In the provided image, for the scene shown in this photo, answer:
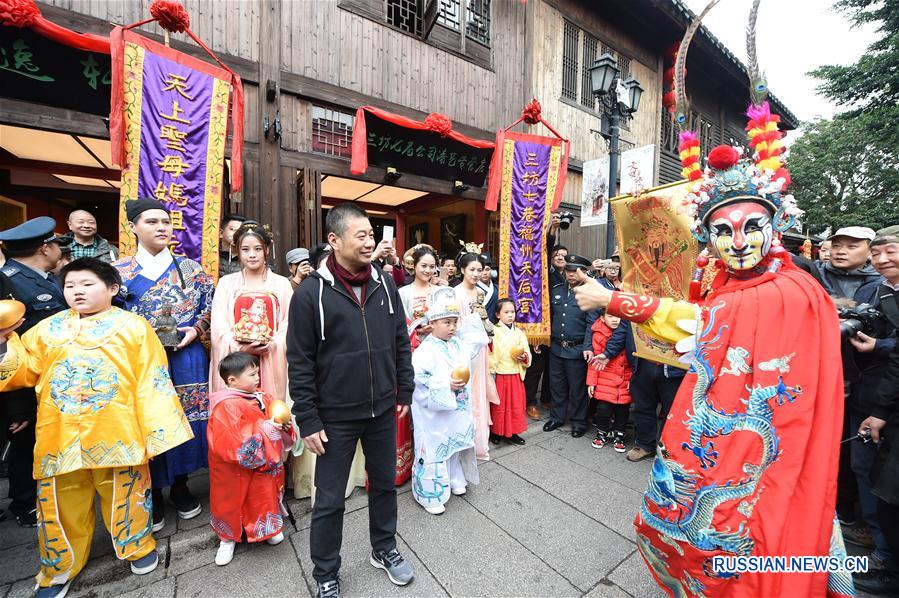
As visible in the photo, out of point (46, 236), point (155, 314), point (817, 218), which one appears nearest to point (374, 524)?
point (155, 314)

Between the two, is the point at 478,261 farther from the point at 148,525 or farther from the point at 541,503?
the point at 148,525

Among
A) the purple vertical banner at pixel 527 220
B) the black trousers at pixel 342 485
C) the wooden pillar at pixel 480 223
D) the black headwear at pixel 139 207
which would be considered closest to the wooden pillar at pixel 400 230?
the wooden pillar at pixel 480 223

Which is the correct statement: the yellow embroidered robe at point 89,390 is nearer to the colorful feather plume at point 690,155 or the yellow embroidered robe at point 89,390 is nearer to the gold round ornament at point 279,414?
the gold round ornament at point 279,414

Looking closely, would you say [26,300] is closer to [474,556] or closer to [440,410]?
[440,410]

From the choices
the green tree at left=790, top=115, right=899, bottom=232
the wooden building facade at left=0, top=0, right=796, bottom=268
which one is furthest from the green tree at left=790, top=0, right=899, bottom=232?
the wooden building facade at left=0, top=0, right=796, bottom=268

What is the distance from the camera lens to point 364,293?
239 centimetres

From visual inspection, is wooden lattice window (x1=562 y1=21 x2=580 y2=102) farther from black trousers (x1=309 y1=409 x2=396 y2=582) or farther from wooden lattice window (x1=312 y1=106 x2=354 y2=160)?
black trousers (x1=309 y1=409 x2=396 y2=582)

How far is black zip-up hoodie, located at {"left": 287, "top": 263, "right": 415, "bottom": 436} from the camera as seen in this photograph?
220 cm

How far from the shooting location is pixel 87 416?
7.64 feet

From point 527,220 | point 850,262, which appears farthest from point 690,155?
point 527,220

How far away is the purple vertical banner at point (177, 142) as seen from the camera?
370 cm

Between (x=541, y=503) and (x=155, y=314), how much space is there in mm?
3515

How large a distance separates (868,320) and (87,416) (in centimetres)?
531

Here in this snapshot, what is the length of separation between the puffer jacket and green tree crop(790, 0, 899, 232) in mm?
13830
